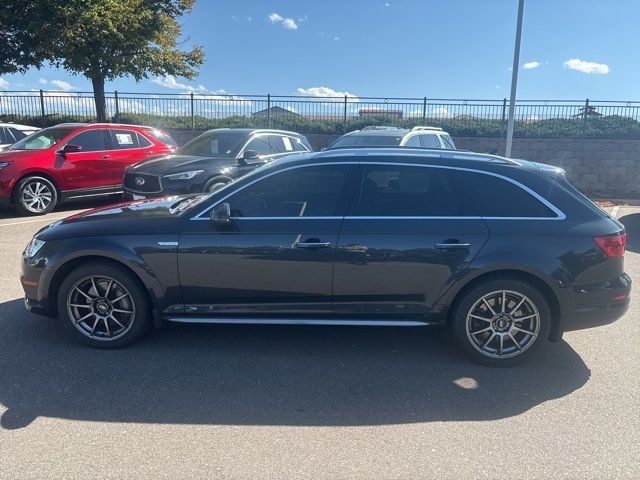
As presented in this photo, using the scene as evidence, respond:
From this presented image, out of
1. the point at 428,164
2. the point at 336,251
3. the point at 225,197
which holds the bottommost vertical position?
the point at 336,251

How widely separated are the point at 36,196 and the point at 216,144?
11.7 ft

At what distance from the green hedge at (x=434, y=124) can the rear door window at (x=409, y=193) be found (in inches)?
538

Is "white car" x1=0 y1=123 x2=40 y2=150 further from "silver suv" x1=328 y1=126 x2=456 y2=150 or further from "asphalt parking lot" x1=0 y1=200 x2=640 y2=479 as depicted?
"asphalt parking lot" x1=0 y1=200 x2=640 y2=479

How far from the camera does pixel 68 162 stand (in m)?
10.5

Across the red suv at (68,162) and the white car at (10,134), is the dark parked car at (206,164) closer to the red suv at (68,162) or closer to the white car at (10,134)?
the red suv at (68,162)

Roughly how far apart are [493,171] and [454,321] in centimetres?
124

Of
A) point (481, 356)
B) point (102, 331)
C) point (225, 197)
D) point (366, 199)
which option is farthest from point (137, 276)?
point (481, 356)

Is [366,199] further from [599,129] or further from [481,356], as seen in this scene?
[599,129]

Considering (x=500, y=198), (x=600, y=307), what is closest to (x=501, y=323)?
(x=600, y=307)

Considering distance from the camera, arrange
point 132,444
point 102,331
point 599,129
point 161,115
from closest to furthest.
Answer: point 132,444 < point 102,331 < point 599,129 < point 161,115

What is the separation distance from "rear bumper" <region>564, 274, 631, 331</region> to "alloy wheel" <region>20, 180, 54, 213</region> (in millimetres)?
9530

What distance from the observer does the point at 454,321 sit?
4.21 metres

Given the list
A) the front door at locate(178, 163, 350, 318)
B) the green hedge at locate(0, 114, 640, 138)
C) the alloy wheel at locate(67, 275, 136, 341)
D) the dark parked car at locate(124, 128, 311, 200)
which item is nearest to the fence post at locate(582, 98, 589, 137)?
the green hedge at locate(0, 114, 640, 138)

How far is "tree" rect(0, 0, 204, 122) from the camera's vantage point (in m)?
14.3
